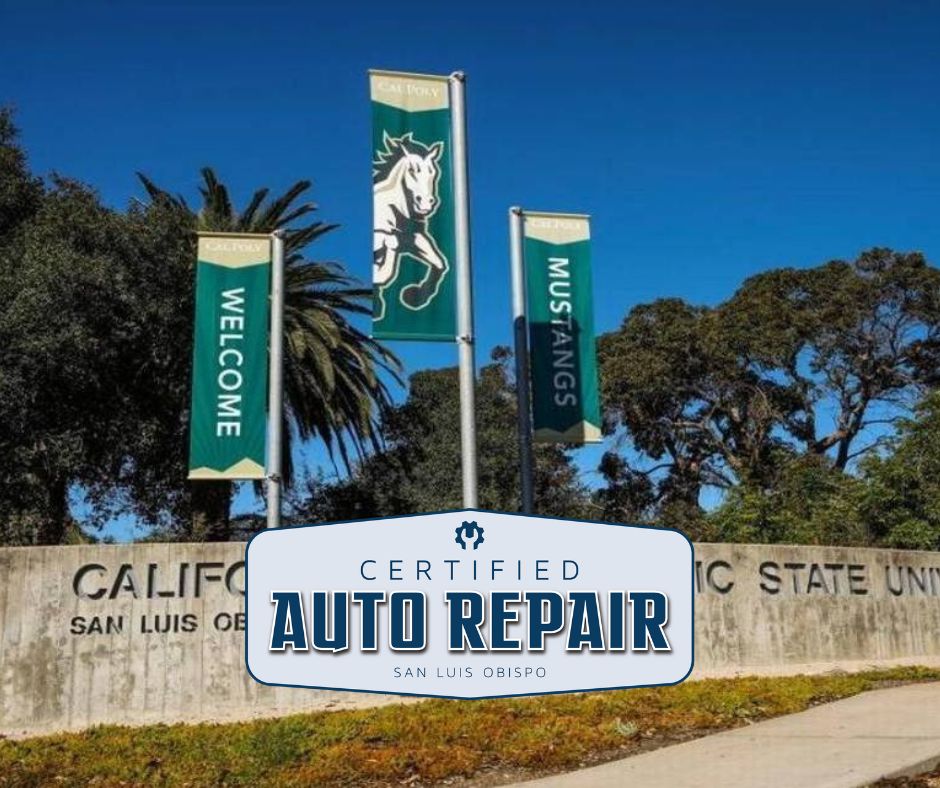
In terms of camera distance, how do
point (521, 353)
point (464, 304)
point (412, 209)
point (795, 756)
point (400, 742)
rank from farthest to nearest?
point (521, 353)
point (412, 209)
point (464, 304)
point (400, 742)
point (795, 756)

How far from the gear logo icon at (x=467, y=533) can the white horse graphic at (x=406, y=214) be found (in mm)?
4916

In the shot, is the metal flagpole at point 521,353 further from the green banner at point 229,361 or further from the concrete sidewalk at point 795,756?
the concrete sidewalk at point 795,756

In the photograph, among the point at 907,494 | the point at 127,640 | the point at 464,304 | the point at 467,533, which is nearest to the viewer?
the point at 467,533

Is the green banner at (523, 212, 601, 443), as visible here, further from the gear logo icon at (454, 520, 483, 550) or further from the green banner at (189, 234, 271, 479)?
the gear logo icon at (454, 520, 483, 550)

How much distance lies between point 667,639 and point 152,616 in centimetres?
671

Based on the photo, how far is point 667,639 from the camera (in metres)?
6.61

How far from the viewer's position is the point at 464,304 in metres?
11.1

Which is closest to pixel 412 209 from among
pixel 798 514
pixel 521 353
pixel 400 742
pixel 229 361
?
pixel 521 353

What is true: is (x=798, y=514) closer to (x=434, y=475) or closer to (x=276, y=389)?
(x=434, y=475)

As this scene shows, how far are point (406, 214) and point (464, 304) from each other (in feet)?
3.35

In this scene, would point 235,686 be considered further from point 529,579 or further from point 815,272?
point 815,272

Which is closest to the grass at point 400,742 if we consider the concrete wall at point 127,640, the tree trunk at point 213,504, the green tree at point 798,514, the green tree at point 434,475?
the concrete wall at point 127,640

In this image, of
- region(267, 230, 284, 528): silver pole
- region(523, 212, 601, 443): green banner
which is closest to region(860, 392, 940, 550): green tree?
region(523, 212, 601, 443): green banner

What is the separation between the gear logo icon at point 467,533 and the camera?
629 centimetres
